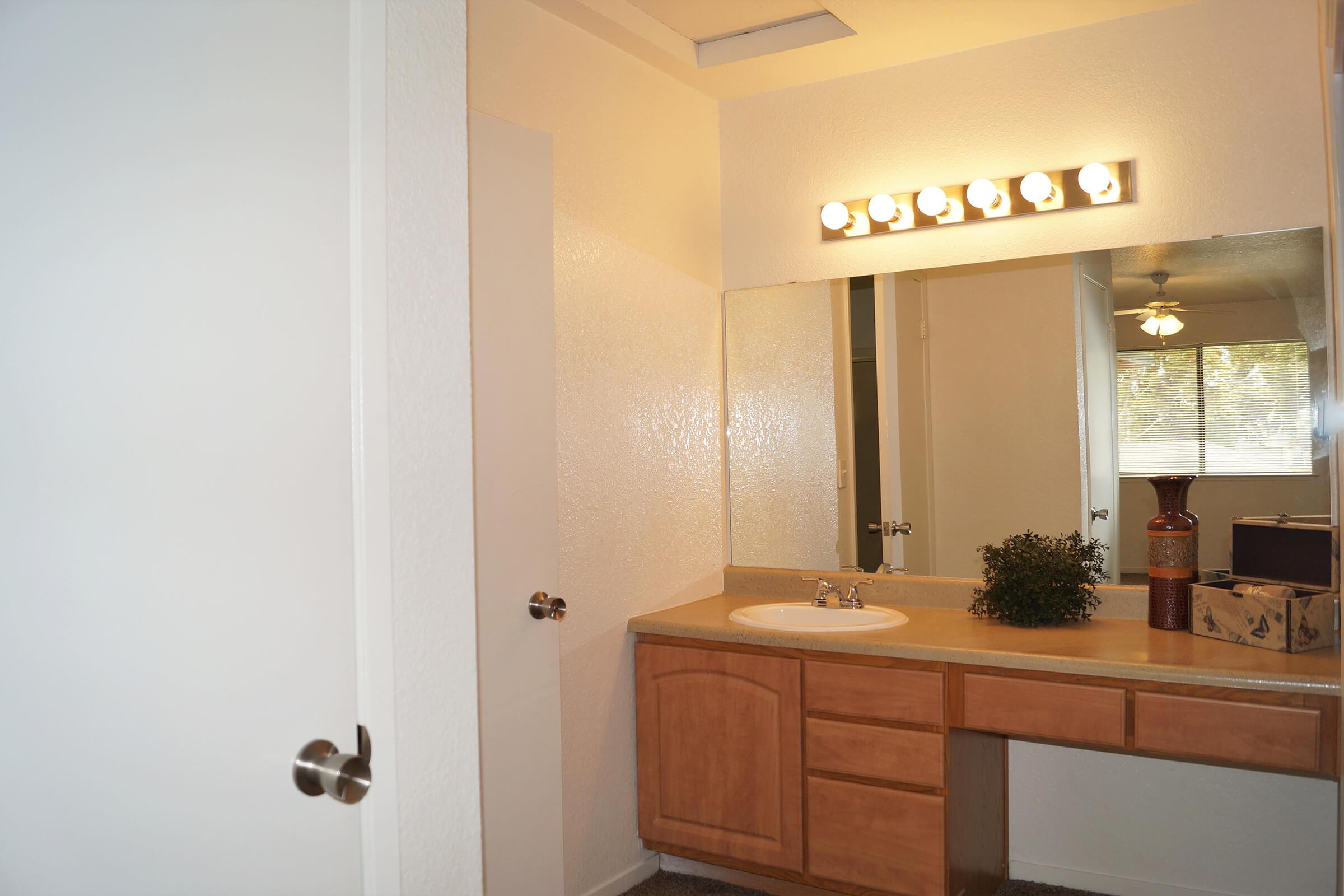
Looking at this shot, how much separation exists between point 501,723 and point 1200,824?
1.93 m

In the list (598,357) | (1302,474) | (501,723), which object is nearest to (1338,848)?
(1302,474)

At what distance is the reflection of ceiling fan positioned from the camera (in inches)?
104

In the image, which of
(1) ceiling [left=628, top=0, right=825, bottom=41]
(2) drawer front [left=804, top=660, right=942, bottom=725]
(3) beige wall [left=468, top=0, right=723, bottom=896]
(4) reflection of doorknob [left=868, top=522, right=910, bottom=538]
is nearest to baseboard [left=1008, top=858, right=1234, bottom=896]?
(2) drawer front [left=804, top=660, right=942, bottom=725]

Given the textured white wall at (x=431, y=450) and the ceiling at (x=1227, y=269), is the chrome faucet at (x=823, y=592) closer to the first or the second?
the ceiling at (x=1227, y=269)

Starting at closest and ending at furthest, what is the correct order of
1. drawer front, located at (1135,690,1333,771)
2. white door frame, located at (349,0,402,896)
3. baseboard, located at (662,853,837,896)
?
white door frame, located at (349,0,402,896) < drawer front, located at (1135,690,1333,771) < baseboard, located at (662,853,837,896)

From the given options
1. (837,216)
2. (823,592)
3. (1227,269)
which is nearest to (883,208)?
(837,216)

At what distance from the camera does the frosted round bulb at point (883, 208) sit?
9.83 ft

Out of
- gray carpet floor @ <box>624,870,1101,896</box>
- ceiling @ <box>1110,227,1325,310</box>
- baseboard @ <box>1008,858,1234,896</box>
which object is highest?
ceiling @ <box>1110,227,1325,310</box>

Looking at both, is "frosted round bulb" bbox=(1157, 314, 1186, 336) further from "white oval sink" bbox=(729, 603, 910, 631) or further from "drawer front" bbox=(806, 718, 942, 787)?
"drawer front" bbox=(806, 718, 942, 787)

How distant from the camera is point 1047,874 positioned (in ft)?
9.11

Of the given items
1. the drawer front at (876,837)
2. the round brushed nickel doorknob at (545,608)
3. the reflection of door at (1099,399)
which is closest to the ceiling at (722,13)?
the reflection of door at (1099,399)

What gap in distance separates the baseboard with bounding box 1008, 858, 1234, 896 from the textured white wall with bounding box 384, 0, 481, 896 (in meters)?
2.20

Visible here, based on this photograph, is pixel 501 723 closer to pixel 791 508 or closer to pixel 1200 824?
pixel 791 508

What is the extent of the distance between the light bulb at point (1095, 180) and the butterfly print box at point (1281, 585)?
3.25ft
